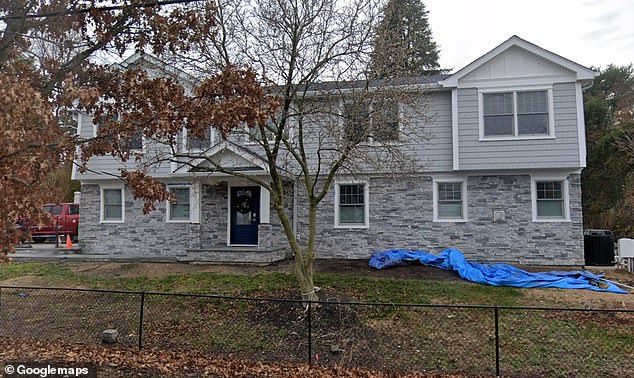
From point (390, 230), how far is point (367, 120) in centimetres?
656

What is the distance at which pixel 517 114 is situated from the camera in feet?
43.5

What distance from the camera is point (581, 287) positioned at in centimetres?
1023

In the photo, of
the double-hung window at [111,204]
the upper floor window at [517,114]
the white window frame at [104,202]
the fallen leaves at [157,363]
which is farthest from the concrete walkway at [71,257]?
the upper floor window at [517,114]

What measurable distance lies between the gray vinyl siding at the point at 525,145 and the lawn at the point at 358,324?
4.06 meters

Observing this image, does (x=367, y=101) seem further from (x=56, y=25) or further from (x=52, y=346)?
(x=52, y=346)

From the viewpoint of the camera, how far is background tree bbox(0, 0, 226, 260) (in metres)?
4.24

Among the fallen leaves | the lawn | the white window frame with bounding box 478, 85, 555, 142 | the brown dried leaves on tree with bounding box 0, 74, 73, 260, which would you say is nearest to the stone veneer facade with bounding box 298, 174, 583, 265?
the white window frame with bounding box 478, 85, 555, 142

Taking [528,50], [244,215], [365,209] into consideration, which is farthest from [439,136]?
[244,215]

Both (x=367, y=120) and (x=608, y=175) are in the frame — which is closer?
(x=367, y=120)

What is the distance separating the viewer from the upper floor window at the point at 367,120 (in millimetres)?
8133

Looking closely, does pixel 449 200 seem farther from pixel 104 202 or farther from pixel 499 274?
pixel 104 202

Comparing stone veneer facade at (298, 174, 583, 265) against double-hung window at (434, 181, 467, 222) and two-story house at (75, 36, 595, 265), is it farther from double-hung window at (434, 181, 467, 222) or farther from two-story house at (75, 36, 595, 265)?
double-hung window at (434, 181, 467, 222)

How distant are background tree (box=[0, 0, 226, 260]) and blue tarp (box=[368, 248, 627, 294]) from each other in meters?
8.34

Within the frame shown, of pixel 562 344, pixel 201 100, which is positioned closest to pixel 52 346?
pixel 201 100
